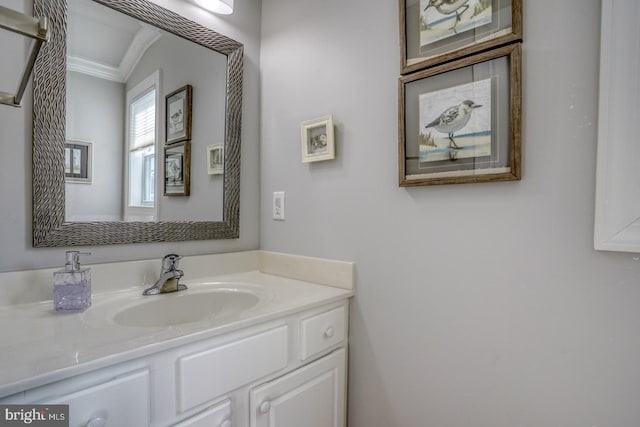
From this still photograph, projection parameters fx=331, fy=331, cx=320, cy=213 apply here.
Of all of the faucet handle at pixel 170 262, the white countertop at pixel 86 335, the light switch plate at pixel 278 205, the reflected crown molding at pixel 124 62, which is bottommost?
the white countertop at pixel 86 335

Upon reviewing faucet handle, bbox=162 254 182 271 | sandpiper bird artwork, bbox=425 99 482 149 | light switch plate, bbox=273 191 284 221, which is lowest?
faucet handle, bbox=162 254 182 271

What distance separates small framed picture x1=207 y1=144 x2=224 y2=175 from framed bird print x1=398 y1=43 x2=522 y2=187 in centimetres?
77

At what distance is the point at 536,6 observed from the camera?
2.71ft

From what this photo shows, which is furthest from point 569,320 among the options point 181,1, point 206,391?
point 181,1

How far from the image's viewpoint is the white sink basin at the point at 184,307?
103 centimetres

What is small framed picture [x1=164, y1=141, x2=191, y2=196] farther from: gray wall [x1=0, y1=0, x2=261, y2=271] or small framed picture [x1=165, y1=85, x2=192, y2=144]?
gray wall [x1=0, y1=0, x2=261, y2=271]

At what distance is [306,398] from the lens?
104 cm

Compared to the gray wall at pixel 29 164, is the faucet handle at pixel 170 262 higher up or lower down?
lower down

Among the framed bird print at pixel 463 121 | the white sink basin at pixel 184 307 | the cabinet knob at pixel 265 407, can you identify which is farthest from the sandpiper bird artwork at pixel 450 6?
the cabinet knob at pixel 265 407

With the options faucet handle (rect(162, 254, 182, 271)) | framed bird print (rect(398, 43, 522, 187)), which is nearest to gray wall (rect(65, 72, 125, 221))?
faucet handle (rect(162, 254, 182, 271))

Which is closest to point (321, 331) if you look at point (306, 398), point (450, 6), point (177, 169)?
point (306, 398)

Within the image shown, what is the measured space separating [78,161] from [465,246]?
122 centimetres

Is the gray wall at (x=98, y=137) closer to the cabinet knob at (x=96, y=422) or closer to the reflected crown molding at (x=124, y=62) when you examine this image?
the reflected crown molding at (x=124, y=62)

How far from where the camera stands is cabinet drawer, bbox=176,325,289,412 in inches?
29.8
